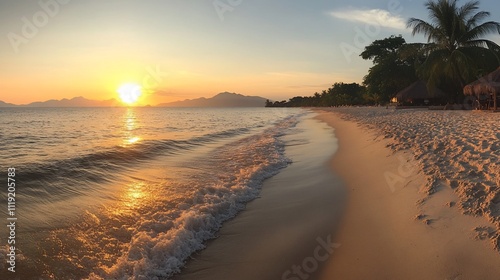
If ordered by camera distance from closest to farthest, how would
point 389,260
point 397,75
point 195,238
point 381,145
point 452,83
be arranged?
point 389,260, point 195,238, point 381,145, point 452,83, point 397,75

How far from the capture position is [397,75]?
126ft

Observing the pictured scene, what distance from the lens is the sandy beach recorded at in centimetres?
334

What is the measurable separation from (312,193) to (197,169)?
13.5ft

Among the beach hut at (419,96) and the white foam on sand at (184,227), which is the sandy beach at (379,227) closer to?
the white foam on sand at (184,227)

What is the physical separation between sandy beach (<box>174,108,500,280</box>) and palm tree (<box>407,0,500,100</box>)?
67.9ft

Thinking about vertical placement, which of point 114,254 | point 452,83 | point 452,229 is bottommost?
point 114,254

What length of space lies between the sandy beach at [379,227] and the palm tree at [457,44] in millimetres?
20711

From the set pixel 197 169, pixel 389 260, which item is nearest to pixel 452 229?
pixel 389 260

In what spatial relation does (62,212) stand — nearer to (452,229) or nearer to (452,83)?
(452,229)

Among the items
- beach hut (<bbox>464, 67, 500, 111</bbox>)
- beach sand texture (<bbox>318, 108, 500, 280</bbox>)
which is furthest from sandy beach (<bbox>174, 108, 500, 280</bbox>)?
beach hut (<bbox>464, 67, 500, 111</bbox>)

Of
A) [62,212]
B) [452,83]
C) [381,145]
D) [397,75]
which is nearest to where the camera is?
[62,212]

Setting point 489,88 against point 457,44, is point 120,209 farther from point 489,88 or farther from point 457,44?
point 457,44

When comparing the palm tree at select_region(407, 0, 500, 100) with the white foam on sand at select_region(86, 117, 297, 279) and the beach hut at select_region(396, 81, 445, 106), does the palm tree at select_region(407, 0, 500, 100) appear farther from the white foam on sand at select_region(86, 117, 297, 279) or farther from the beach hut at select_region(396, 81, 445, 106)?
the white foam on sand at select_region(86, 117, 297, 279)

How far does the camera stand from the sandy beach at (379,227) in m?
3.34
